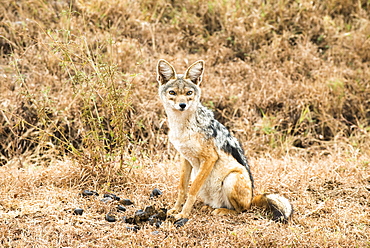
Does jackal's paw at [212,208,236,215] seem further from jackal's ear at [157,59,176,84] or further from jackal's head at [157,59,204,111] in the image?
jackal's ear at [157,59,176,84]

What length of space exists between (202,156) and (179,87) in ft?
2.82

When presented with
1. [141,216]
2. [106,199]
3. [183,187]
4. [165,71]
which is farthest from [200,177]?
[165,71]

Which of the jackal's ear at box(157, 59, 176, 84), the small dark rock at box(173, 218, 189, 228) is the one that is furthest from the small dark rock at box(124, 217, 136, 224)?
the jackal's ear at box(157, 59, 176, 84)

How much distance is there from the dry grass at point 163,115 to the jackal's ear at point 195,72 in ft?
3.22

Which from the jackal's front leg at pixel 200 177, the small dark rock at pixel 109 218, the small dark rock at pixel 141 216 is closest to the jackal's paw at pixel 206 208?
the jackal's front leg at pixel 200 177

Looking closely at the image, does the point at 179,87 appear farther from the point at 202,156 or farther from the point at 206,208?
the point at 206,208

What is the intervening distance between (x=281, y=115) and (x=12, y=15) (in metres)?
6.78

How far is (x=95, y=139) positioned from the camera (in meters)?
5.84

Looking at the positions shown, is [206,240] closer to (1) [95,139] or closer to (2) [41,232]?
(2) [41,232]

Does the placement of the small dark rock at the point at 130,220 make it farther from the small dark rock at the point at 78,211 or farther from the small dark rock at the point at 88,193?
the small dark rock at the point at 88,193

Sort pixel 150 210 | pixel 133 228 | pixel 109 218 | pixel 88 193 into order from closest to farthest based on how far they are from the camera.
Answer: pixel 133 228 < pixel 109 218 < pixel 150 210 < pixel 88 193

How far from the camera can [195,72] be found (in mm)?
5133

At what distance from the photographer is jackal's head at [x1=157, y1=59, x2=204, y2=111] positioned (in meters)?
4.82

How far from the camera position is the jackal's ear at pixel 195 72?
508 centimetres
